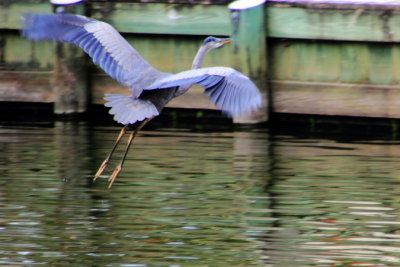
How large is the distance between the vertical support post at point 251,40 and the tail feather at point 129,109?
9.69 feet

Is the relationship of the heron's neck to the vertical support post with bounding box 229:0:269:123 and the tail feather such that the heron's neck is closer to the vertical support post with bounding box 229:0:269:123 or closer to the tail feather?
the tail feather

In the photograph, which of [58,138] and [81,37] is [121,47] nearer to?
[81,37]

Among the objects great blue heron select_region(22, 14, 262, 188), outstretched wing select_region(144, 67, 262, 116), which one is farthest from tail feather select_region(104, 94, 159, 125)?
outstretched wing select_region(144, 67, 262, 116)

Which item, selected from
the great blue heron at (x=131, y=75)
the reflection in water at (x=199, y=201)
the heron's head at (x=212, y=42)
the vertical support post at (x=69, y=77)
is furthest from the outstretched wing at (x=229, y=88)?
the vertical support post at (x=69, y=77)

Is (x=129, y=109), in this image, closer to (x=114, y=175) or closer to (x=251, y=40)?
(x=114, y=175)

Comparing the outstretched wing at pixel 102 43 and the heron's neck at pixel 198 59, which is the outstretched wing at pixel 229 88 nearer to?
the outstretched wing at pixel 102 43

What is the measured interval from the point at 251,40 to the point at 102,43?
2.77 metres

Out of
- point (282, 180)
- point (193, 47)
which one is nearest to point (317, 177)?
point (282, 180)

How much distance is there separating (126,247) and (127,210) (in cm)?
111

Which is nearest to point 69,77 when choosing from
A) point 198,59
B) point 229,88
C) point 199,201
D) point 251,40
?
point 251,40

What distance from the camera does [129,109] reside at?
838 cm

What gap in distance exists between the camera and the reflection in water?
21.7ft

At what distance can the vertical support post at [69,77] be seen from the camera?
11883 mm

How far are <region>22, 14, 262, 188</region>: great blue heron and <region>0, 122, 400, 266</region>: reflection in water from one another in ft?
2.10
